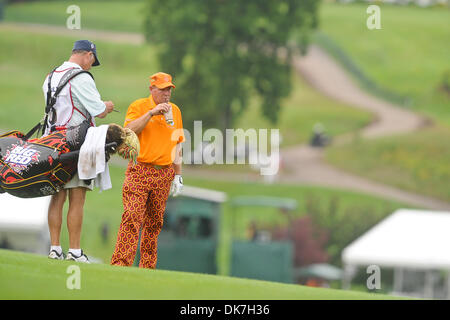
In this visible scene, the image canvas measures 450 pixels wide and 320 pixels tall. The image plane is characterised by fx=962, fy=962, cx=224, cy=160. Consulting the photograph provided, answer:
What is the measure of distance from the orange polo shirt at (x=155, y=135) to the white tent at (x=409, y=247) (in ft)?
55.7

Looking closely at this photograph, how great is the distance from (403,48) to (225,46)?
65.1 ft

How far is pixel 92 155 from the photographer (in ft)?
32.1

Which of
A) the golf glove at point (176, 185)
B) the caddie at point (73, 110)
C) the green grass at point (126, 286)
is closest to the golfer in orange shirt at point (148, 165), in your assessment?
the golf glove at point (176, 185)

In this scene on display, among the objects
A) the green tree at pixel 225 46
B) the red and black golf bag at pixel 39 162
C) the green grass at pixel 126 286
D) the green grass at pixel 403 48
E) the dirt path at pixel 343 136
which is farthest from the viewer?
the green grass at pixel 403 48

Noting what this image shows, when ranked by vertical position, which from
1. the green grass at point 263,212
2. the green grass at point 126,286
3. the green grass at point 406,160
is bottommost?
the green grass at point 126,286

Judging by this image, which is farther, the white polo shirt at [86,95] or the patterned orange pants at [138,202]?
the patterned orange pants at [138,202]

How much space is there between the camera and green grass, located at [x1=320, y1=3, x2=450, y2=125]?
70.3m

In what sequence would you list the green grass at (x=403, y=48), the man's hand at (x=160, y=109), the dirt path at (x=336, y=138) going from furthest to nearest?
the green grass at (x=403, y=48) < the dirt path at (x=336, y=138) < the man's hand at (x=160, y=109)

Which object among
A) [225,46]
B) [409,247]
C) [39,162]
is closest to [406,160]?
[225,46]

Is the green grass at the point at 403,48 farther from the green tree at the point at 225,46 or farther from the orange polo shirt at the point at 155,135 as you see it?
the orange polo shirt at the point at 155,135

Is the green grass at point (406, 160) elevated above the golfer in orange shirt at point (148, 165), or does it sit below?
above

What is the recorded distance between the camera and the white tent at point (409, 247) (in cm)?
2676

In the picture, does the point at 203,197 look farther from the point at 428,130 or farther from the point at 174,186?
the point at 428,130
